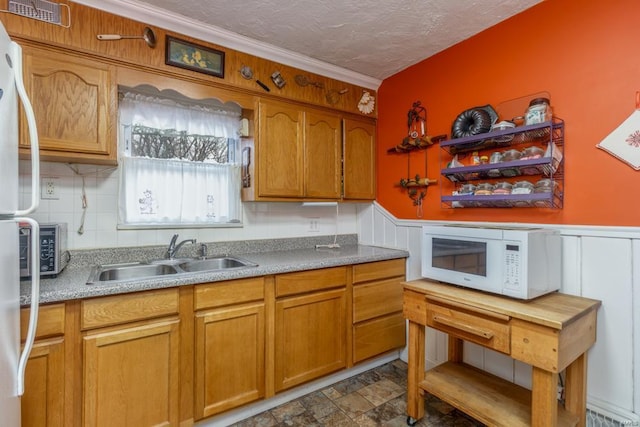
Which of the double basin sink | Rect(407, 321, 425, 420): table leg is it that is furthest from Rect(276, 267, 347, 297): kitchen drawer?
Rect(407, 321, 425, 420): table leg

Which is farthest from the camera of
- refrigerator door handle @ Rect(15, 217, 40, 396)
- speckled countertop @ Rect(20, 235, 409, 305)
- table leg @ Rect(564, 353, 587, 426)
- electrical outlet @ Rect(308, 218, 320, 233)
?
electrical outlet @ Rect(308, 218, 320, 233)

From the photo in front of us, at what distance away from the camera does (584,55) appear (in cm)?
163

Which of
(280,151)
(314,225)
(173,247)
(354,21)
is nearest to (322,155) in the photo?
(280,151)

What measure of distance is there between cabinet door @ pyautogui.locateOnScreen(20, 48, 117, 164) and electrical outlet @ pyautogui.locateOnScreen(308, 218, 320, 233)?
159 centimetres

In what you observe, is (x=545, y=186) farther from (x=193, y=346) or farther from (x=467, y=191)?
(x=193, y=346)

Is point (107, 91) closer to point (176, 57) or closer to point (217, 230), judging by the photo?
point (176, 57)

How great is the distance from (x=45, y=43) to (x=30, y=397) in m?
1.68

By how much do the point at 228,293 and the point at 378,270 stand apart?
1155 millimetres

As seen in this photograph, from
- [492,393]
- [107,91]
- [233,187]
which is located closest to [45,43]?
[107,91]

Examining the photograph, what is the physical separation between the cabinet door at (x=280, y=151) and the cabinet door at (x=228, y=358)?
890 millimetres

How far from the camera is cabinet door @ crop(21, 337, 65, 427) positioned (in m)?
1.30

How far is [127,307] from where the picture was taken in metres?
1.49

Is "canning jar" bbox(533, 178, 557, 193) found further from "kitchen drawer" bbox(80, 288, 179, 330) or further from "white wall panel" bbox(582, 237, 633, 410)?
"kitchen drawer" bbox(80, 288, 179, 330)

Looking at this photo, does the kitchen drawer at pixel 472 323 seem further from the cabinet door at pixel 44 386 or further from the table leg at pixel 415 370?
the cabinet door at pixel 44 386
